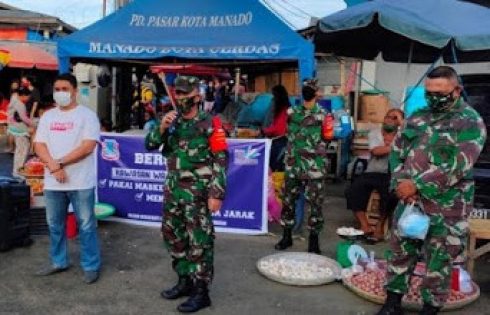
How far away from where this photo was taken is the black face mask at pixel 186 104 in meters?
4.28

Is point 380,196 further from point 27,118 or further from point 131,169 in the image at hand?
point 27,118

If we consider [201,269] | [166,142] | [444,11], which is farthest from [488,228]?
[166,142]

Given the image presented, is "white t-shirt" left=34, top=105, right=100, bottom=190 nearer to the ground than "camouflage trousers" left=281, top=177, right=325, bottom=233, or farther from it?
farther from it

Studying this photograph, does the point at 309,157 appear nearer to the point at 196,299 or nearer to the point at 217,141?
the point at 217,141

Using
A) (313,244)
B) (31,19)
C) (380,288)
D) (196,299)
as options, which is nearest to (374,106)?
(313,244)

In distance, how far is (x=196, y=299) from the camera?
445 centimetres

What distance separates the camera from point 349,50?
7.91 m

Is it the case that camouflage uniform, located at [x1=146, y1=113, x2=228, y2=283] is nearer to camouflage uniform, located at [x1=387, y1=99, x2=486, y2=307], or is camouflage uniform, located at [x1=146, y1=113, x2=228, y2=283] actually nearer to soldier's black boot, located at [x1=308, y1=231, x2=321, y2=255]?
camouflage uniform, located at [x1=387, y1=99, x2=486, y2=307]

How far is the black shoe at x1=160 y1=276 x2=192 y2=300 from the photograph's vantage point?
4.70 metres

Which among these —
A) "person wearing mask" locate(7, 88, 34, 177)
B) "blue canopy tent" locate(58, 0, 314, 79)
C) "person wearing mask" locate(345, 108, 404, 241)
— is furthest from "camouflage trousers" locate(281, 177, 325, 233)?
"person wearing mask" locate(7, 88, 34, 177)

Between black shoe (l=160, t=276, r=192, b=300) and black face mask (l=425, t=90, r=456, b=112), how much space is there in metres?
2.37

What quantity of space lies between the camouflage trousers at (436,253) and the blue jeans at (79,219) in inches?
103

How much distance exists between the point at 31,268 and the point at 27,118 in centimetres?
630

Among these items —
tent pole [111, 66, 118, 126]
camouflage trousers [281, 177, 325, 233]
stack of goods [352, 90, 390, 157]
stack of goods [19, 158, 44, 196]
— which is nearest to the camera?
camouflage trousers [281, 177, 325, 233]
